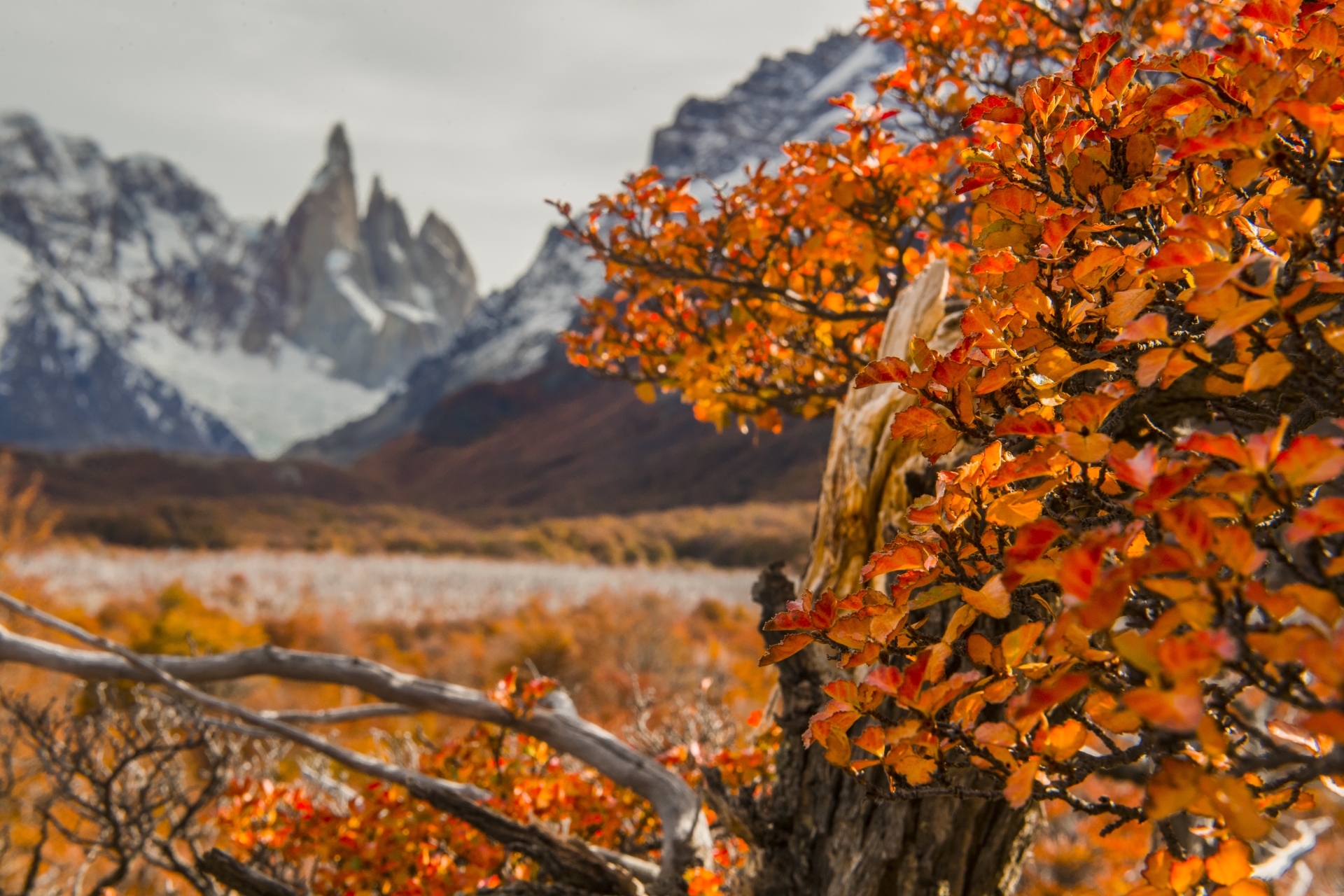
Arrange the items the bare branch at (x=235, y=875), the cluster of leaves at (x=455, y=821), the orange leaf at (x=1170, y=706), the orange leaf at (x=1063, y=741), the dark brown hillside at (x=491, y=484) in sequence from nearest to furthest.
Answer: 1. the orange leaf at (x=1170, y=706)
2. the orange leaf at (x=1063, y=741)
3. the bare branch at (x=235, y=875)
4. the cluster of leaves at (x=455, y=821)
5. the dark brown hillside at (x=491, y=484)

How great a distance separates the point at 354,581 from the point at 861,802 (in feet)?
72.5

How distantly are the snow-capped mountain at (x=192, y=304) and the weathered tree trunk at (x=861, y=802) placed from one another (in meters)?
135

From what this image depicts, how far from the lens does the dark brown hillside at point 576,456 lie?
42.1 meters

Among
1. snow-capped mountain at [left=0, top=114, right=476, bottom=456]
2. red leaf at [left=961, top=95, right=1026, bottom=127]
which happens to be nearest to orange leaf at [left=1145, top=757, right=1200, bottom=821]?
red leaf at [left=961, top=95, right=1026, bottom=127]

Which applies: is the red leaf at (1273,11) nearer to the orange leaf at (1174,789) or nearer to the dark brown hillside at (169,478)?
the orange leaf at (1174,789)

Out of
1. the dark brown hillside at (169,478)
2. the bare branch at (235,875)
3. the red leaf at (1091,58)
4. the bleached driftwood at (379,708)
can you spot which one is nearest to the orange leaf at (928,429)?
the red leaf at (1091,58)

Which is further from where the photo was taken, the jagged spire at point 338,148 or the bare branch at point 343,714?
the jagged spire at point 338,148

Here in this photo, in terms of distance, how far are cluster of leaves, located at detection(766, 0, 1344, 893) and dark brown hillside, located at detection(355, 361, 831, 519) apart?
3287 centimetres

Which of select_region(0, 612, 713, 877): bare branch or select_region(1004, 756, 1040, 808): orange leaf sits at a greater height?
select_region(1004, 756, 1040, 808): orange leaf

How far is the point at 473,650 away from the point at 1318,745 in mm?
12888

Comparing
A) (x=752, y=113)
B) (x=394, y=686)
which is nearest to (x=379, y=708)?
(x=394, y=686)

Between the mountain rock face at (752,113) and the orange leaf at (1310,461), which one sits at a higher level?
the mountain rock face at (752,113)

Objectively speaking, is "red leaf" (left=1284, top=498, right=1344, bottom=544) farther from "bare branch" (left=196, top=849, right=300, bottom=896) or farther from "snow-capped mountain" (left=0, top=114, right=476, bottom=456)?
"snow-capped mountain" (left=0, top=114, right=476, bottom=456)

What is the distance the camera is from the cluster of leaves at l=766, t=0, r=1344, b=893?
589 millimetres
